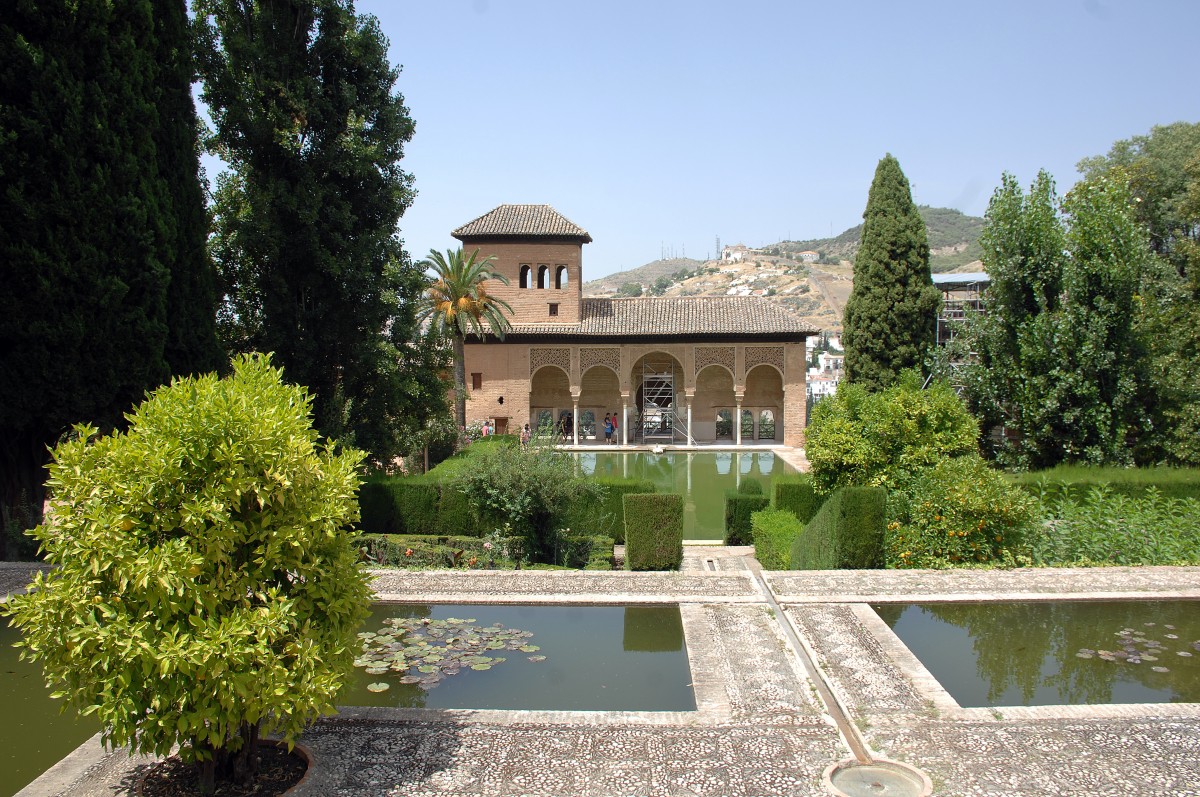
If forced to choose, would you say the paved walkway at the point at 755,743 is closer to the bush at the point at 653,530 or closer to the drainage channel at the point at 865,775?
the drainage channel at the point at 865,775

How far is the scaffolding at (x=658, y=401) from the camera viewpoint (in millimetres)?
31781

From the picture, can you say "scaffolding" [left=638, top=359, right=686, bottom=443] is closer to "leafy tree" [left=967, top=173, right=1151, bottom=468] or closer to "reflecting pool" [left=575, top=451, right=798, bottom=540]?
"reflecting pool" [left=575, top=451, right=798, bottom=540]

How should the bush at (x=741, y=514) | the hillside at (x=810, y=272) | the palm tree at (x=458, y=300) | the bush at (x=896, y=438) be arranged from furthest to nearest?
the hillside at (x=810, y=272)
the palm tree at (x=458, y=300)
the bush at (x=741, y=514)
the bush at (x=896, y=438)

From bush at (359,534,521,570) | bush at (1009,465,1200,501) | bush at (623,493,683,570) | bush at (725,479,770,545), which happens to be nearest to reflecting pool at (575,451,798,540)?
bush at (725,479,770,545)

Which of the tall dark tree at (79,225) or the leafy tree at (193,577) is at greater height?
the tall dark tree at (79,225)

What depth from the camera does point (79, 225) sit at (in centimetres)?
1020

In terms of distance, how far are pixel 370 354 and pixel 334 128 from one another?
390cm

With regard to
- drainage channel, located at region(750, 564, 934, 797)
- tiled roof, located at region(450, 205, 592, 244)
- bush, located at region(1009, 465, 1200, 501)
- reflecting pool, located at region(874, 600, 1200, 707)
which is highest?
tiled roof, located at region(450, 205, 592, 244)

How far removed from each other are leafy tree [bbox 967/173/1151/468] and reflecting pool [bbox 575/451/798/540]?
13.8 ft

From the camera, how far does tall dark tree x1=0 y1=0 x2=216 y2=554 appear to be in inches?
387

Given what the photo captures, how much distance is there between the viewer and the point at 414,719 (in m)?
5.79

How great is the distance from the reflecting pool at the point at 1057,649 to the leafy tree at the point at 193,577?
461 centimetres

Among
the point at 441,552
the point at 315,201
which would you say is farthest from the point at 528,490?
the point at 315,201

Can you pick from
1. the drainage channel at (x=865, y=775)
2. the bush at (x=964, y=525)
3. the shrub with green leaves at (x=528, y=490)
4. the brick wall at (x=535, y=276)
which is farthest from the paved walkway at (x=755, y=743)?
the brick wall at (x=535, y=276)
